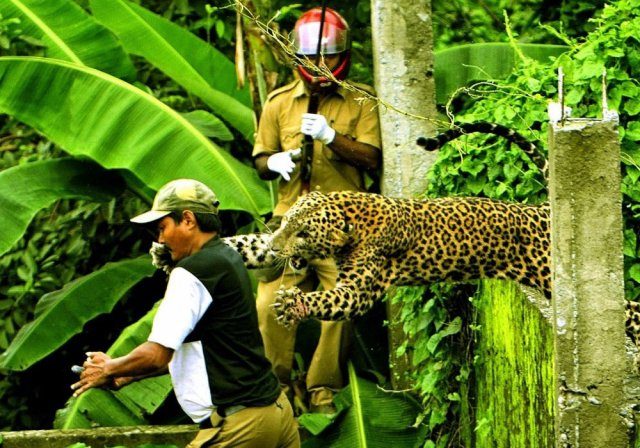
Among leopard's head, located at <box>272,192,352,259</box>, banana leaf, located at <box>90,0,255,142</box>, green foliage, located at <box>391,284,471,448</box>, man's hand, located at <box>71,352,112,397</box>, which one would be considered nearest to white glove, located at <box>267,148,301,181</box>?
green foliage, located at <box>391,284,471,448</box>

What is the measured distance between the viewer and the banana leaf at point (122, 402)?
8.19m

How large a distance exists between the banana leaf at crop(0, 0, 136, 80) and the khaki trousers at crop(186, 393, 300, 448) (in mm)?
3957

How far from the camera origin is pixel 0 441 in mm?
7754

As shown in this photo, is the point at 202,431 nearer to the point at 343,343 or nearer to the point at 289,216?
the point at 289,216

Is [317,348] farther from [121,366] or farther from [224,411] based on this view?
[121,366]

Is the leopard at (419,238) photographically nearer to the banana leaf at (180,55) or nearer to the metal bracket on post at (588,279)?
the metal bracket on post at (588,279)

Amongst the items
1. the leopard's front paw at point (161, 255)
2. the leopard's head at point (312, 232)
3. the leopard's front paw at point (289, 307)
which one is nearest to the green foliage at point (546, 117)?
the leopard's head at point (312, 232)

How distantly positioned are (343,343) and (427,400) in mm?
886

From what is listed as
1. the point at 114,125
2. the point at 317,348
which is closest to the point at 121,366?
the point at 317,348

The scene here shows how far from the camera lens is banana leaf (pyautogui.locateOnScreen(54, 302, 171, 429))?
819 centimetres

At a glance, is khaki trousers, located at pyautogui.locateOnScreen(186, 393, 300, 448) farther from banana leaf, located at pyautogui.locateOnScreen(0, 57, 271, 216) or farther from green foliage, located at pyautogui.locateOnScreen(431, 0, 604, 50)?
green foliage, located at pyautogui.locateOnScreen(431, 0, 604, 50)

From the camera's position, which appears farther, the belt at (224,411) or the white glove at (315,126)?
the white glove at (315,126)

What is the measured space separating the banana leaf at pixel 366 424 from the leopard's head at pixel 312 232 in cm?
164

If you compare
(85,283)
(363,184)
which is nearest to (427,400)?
(363,184)
